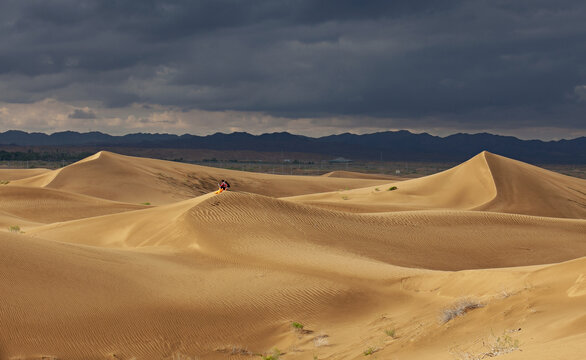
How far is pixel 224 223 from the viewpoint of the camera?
21.2m

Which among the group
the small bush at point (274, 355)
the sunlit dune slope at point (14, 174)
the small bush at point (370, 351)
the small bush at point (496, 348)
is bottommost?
the small bush at point (274, 355)

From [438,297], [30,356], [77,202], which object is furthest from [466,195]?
[30,356]

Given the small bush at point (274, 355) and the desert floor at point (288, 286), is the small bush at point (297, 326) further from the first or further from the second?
the small bush at point (274, 355)

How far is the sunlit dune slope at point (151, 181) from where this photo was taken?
54156 mm

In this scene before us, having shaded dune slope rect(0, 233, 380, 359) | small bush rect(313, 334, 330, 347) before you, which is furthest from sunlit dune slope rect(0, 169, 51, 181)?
small bush rect(313, 334, 330, 347)

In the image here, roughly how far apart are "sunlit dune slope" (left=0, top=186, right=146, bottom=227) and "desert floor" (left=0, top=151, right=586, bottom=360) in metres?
10.2

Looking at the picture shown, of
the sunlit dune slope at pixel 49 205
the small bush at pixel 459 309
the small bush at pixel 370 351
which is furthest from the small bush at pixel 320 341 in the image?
the sunlit dune slope at pixel 49 205

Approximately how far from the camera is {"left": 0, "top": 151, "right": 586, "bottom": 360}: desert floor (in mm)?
10461

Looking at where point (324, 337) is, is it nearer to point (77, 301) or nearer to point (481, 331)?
point (481, 331)

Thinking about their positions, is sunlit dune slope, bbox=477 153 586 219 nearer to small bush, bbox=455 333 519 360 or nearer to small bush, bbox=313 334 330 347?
small bush, bbox=313 334 330 347

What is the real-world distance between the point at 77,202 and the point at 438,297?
31712mm

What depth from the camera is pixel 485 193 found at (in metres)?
42.9

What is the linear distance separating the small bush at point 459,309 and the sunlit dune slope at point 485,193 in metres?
25.2

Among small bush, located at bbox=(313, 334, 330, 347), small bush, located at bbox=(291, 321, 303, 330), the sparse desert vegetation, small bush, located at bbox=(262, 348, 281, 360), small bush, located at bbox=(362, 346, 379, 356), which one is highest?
the sparse desert vegetation
